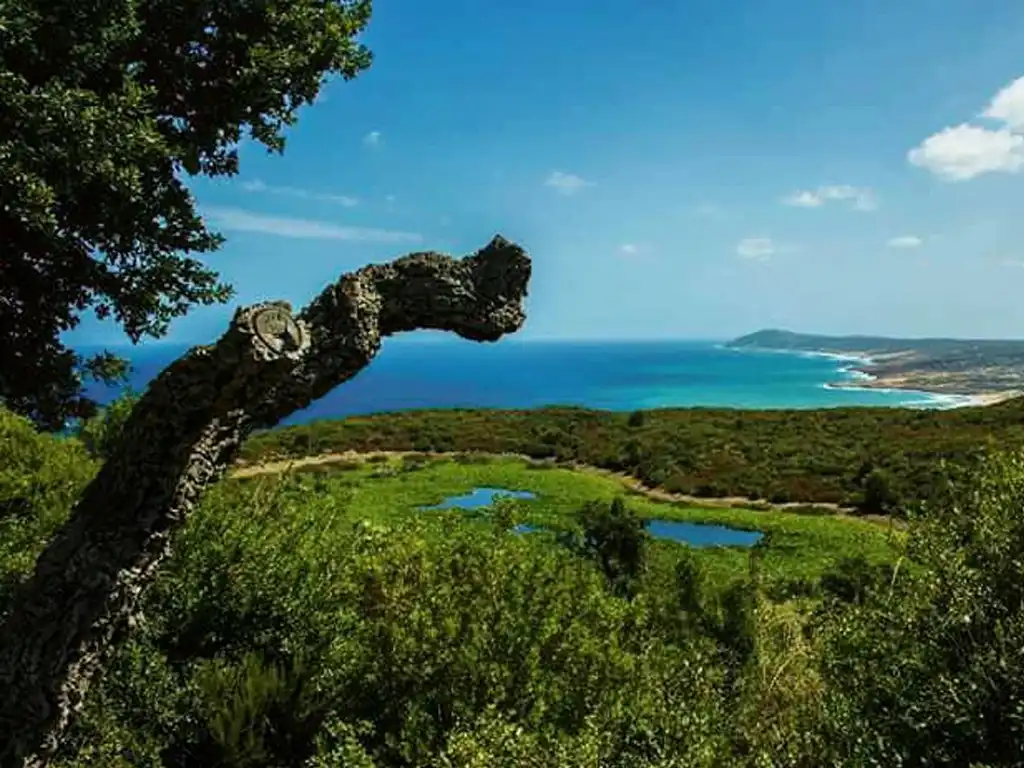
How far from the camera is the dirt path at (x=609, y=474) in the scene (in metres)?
40.9

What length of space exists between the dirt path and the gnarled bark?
95.3ft

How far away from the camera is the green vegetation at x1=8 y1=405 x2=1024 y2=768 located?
7.29m

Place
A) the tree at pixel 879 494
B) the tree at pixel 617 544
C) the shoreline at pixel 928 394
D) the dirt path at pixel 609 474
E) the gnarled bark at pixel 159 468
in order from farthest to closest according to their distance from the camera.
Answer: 1. the shoreline at pixel 928 394
2. the dirt path at pixel 609 474
3. the tree at pixel 879 494
4. the tree at pixel 617 544
5. the gnarled bark at pixel 159 468

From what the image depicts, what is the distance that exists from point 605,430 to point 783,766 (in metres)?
60.4

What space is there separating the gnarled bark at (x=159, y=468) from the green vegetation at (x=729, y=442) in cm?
3266

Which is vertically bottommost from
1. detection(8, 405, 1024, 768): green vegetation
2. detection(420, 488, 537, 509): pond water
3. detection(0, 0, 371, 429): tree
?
detection(420, 488, 537, 509): pond water

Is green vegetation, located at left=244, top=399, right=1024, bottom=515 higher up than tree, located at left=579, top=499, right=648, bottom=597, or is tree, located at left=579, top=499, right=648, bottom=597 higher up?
tree, located at left=579, top=499, right=648, bottom=597

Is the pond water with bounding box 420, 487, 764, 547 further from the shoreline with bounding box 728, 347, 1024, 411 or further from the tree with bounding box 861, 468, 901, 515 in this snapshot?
the shoreline with bounding box 728, 347, 1024, 411

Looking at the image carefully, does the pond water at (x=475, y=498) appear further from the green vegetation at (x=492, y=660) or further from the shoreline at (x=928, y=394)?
the shoreline at (x=928, y=394)

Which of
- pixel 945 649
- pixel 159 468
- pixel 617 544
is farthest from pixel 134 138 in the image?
pixel 617 544

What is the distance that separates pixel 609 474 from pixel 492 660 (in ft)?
151

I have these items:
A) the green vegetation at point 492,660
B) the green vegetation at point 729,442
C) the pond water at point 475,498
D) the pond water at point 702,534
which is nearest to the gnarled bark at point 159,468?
the green vegetation at point 492,660

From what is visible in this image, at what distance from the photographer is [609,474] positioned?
5362 centimetres

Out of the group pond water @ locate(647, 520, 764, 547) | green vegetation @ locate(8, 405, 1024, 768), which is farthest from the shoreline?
green vegetation @ locate(8, 405, 1024, 768)
